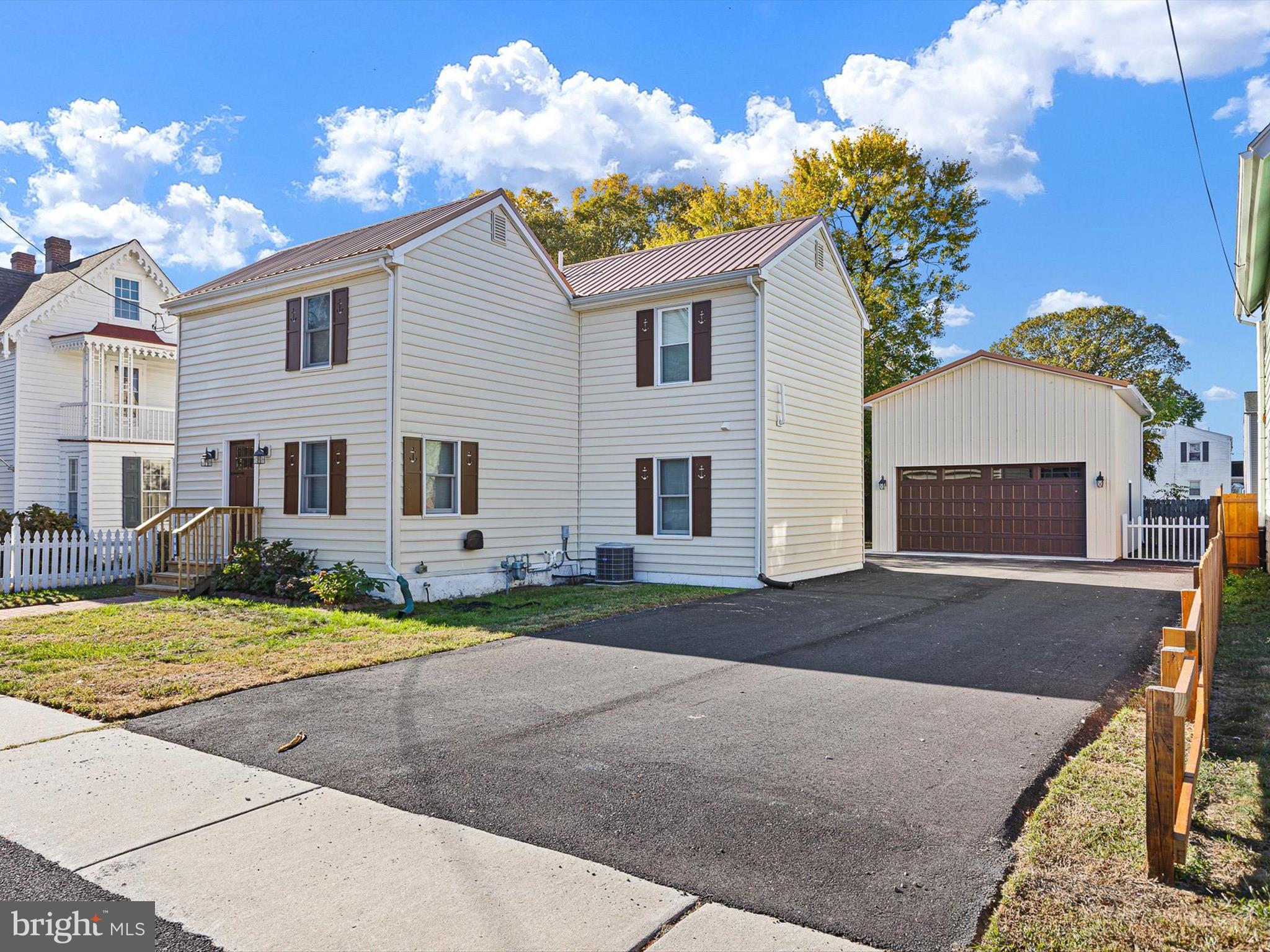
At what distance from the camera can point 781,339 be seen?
1409cm

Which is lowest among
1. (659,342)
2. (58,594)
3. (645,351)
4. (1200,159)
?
(58,594)

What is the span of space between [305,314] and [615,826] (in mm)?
11358

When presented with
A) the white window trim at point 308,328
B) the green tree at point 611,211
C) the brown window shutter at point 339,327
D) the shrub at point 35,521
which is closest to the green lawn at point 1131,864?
the brown window shutter at point 339,327

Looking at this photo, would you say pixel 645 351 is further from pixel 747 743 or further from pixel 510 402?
pixel 747 743

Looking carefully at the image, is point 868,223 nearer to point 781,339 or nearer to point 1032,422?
point 1032,422

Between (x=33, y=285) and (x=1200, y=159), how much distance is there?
26414 millimetres

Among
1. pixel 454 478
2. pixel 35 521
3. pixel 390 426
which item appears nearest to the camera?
pixel 390 426

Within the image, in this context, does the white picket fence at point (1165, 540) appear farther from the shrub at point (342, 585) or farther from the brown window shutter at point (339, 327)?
the brown window shutter at point (339, 327)

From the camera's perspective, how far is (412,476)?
1191 cm

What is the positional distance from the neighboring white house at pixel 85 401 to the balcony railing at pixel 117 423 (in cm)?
2

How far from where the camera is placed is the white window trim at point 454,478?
39.8 feet

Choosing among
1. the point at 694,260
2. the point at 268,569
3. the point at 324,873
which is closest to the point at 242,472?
the point at 268,569

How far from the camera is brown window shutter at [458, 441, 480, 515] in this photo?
12680mm

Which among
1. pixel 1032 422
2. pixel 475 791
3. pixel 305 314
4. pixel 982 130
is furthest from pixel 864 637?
pixel 982 130
